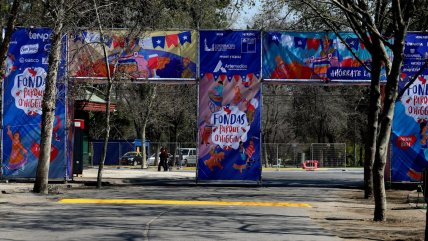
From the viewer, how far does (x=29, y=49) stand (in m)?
25.8

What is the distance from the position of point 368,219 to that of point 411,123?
38.1ft

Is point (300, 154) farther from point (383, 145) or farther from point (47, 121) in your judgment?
point (383, 145)

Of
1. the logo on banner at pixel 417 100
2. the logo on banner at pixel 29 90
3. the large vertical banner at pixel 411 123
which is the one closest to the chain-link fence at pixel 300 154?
the large vertical banner at pixel 411 123

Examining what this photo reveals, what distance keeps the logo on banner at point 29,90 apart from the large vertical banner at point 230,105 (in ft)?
21.3

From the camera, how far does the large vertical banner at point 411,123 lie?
26031mm

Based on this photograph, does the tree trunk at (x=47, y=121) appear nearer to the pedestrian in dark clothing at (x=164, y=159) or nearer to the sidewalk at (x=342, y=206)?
the sidewalk at (x=342, y=206)

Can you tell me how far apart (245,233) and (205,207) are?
5.24 meters

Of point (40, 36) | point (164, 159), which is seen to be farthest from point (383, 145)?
point (164, 159)

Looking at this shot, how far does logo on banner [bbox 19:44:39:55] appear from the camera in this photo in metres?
25.8

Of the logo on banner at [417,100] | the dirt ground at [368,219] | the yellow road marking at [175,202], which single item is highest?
the logo on banner at [417,100]

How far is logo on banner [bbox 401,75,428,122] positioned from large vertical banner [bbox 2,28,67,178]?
1402 centimetres

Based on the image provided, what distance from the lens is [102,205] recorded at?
17750 millimetres

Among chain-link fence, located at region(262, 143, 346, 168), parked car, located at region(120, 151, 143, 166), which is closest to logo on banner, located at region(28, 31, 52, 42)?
parked car, located at region(120, 151, 143, 166)

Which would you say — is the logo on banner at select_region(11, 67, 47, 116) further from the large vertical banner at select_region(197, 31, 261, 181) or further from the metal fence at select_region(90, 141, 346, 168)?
the metal fence at select_region(90, 141, 346, 168)
